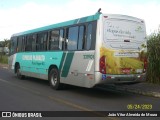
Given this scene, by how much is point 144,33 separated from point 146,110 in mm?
3902

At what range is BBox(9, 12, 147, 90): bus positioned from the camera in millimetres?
11281

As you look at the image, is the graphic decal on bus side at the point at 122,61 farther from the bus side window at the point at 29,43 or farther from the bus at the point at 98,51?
the bus side window at the point at 29,43

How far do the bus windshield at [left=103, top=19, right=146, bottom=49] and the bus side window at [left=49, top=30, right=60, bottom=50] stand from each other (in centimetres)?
344

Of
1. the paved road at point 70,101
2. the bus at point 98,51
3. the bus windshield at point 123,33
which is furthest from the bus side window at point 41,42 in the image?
the bus windshield at point 123,33

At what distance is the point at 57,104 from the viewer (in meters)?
10.3

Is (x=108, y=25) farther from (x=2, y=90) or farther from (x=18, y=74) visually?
(x=18, y=74)

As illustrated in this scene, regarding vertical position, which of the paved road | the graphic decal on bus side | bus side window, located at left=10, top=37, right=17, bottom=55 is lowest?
the paved road

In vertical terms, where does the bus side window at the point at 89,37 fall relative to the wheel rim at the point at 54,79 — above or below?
above

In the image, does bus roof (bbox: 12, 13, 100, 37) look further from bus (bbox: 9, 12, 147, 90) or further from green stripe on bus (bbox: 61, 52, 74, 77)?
green stripe on bus (bbox: 61, 52, 74, 77)

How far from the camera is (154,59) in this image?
15812mm

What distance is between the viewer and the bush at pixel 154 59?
1577cm

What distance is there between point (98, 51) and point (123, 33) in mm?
1278

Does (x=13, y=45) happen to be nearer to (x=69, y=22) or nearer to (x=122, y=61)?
(x=69, y=22)

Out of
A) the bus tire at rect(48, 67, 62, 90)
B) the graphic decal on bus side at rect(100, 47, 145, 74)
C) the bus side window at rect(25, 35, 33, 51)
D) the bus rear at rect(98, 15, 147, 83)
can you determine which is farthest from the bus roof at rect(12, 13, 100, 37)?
the bus tire at rect(48, 67, 62, 90)
